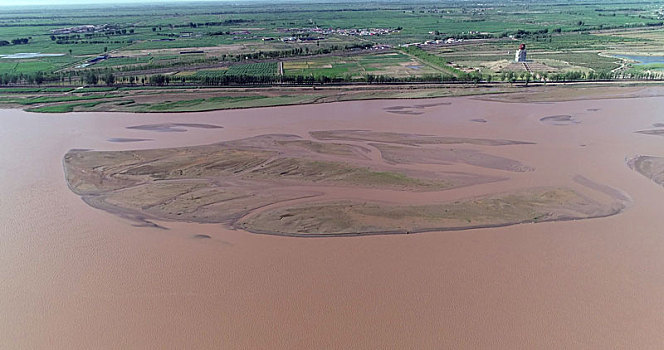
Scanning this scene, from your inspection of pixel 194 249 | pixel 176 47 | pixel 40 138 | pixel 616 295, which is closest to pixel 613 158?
pixel 616 295

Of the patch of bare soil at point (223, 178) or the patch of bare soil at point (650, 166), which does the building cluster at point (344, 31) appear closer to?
the patch of bare soil at point (223, 178)

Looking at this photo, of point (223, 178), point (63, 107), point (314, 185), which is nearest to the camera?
point (314, 185)

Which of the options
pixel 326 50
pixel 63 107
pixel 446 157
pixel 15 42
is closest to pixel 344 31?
pixel 326 50

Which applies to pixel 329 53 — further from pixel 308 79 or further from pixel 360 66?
pixel 308 79

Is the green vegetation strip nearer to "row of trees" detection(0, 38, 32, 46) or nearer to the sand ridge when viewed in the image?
the sand ridge

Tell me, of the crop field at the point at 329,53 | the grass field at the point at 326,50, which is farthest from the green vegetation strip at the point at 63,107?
the grass field at the point at 326,50

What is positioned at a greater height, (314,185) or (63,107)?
(63,107)

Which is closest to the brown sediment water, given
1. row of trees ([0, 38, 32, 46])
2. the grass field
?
the grass field

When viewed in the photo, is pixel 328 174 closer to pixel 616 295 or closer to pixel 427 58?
pixel 616 295
